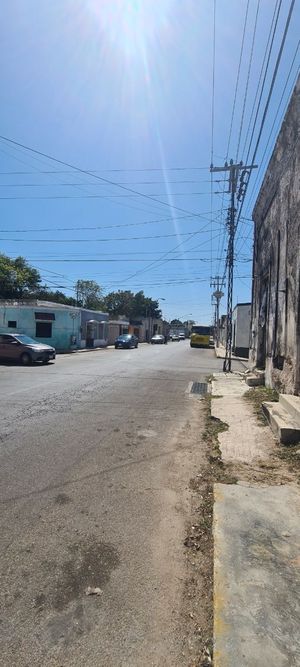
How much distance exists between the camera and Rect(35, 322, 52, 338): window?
111ft

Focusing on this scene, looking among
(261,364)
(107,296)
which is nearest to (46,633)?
(261,364)

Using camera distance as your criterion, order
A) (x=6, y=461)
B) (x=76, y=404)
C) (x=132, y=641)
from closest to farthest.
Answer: (x=132, y=641) < (x=6, y=461) < (x=76, y=404)

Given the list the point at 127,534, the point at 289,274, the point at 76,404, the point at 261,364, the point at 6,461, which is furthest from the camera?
the point at 261,364

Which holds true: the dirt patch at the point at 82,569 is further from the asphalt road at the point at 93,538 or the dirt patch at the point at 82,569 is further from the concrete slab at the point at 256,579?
the concrete slab at the point at 256,579

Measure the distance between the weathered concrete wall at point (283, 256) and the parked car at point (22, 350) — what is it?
467 inches

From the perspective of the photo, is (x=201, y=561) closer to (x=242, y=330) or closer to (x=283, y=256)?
(x=283, y=256)

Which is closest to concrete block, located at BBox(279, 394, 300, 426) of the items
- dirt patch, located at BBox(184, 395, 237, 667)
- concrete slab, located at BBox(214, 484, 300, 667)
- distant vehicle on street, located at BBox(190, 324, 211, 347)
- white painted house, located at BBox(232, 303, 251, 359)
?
dirt patch, located at BBox(184, 395, 237, 667)

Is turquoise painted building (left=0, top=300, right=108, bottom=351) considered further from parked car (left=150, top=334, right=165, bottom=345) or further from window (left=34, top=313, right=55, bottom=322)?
parked car (left=150, top=334, right=165, bottom=345)

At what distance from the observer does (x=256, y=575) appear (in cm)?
295

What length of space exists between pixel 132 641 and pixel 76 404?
289 inches

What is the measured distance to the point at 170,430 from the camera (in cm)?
757

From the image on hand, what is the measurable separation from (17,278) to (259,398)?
4830 cm

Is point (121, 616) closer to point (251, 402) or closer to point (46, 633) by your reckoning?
point (46, 633)

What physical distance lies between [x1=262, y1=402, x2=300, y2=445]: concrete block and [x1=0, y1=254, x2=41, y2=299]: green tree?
48.8 meters
